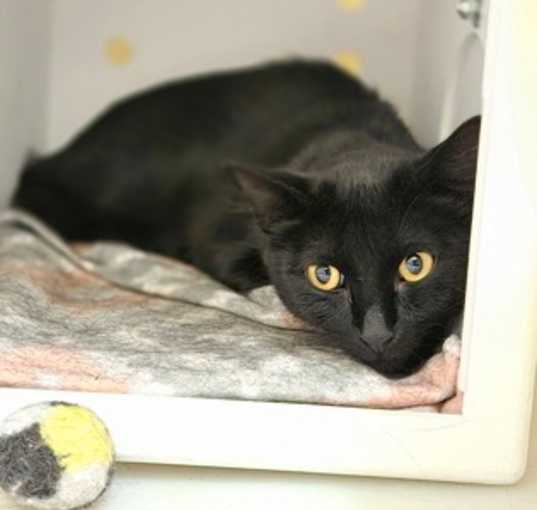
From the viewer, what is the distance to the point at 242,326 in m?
1.27

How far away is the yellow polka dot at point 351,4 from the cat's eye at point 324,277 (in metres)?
0.96

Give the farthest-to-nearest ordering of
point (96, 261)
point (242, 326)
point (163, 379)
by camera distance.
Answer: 1. point (96, 261)
2. point (242, 326)
3. point (163, 379)

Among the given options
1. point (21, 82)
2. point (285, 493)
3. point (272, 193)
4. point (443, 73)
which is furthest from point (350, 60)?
point (285, 493)

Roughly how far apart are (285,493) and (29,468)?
0.29 meters

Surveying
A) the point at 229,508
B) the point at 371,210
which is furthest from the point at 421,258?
the point at 229,508

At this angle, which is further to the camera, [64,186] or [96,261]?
[64,186]

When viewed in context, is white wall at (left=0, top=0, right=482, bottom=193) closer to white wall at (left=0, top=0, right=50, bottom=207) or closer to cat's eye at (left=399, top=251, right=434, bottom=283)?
white wall at (left=0, top=0, right=50, bottom=207)

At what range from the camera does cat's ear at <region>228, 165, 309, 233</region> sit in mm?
1188

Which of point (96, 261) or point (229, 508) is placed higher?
point (96, 261)

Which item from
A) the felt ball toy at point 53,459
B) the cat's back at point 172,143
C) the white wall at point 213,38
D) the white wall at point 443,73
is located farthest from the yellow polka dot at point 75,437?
the white wall at point 213,38

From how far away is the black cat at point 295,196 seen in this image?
3.75ft

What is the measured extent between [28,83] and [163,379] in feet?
3.31

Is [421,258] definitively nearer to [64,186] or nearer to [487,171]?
[487,171]

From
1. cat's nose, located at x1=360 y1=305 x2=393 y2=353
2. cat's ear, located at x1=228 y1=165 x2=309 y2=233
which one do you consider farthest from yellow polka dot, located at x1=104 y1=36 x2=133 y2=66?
cat's nose, located at x1=360 y1=305 x2=393 y2=353
